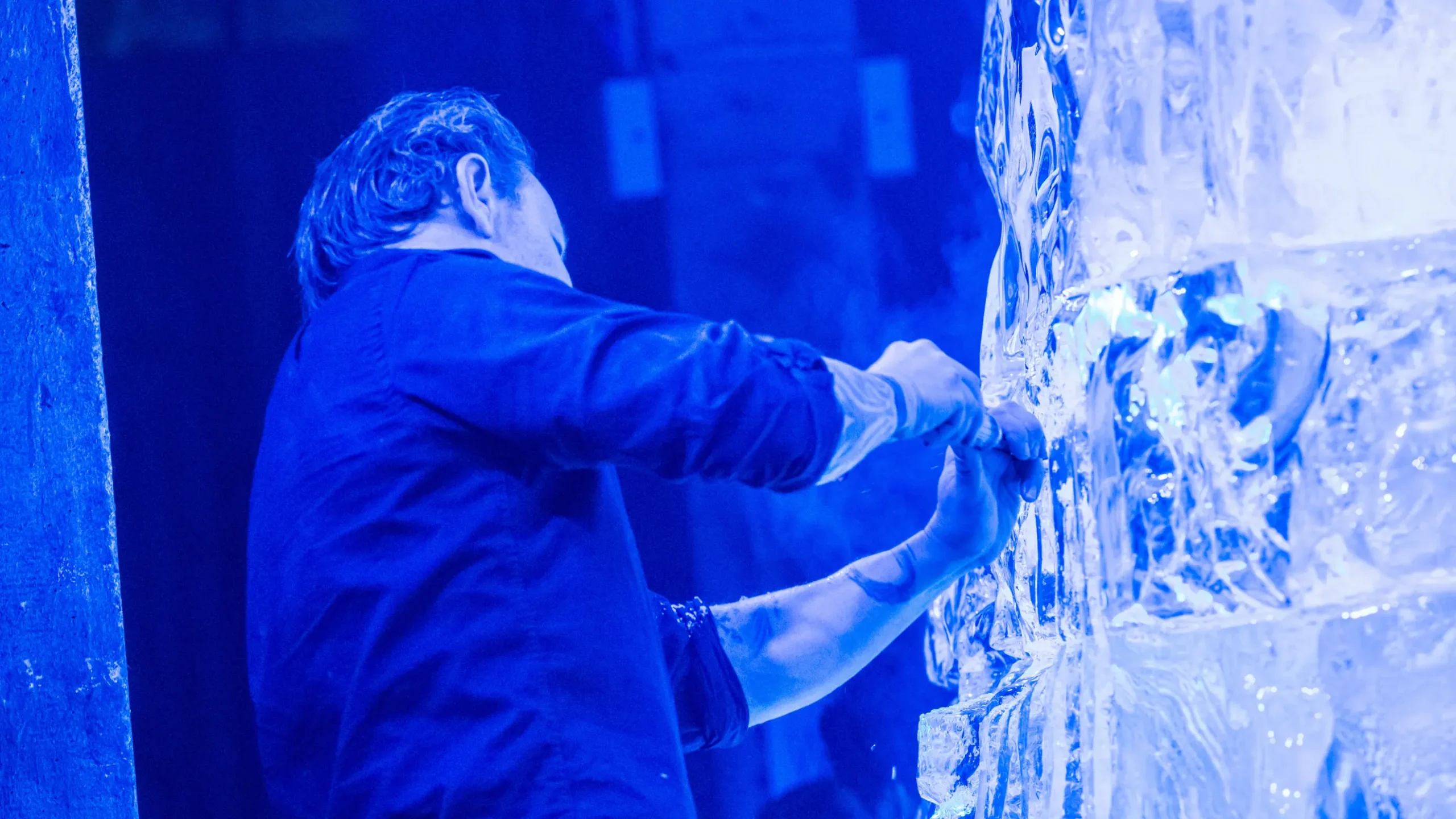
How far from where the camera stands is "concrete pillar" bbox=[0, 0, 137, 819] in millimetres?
1755

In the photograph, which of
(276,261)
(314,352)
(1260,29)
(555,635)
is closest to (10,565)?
(276,261)

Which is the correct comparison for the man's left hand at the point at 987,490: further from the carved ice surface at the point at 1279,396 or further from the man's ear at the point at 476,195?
the man's ear at the point at 476,195

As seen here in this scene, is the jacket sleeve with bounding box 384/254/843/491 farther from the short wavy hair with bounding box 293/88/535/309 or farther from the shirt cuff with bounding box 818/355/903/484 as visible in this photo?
the short wavy hair with bounding box 293/88/535/309

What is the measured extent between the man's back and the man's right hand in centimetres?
10

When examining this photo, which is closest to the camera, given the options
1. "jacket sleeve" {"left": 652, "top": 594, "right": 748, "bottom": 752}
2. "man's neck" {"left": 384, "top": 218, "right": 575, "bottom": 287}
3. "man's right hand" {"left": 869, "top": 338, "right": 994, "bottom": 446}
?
"man's right hand" {"left": 869, "top": 338, "right": 994, "bottom": 446}

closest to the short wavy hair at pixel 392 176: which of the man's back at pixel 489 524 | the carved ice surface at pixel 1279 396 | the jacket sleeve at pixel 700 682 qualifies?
the man's back at pixel 489 524

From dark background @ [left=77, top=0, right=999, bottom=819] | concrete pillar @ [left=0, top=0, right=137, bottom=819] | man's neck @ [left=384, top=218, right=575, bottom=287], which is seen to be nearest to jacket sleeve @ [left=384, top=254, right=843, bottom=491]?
man's neck @ [left=384, top=218, right=575, bottom=287]

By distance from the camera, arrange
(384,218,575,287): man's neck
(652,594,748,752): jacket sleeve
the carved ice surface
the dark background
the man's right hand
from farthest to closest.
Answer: the dark background < (652,594,748,752): jacket sleeve < (384,218,575,287): man's neck < the man's right hand < the carved ice surface

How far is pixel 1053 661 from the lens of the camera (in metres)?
1.24

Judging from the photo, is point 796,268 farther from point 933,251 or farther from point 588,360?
point 588,360

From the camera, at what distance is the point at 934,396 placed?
1.09 m

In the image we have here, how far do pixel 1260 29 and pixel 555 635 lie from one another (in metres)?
0.75

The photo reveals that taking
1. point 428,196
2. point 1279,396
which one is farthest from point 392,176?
point 1279,396

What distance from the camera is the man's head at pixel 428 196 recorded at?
123 cm
